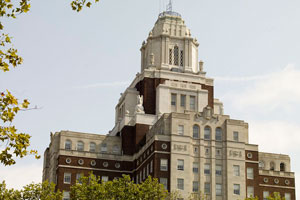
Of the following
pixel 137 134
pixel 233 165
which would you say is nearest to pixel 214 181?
pixel 233 165

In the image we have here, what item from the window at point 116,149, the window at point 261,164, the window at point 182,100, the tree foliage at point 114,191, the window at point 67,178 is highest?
the window at point 182,100

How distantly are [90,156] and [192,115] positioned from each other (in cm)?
2075

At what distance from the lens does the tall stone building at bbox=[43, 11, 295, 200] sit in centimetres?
10169

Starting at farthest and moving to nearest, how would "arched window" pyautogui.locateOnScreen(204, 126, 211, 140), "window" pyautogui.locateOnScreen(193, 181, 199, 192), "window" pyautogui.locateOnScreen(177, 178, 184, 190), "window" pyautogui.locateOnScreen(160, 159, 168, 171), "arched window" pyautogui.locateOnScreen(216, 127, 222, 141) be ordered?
"arched window" pyautogui.locateOnScreen(216, 127, 222, 141), "arched window" pyautogui.locateOnScreen(204, 126, 211, 140), "window" pyautogui.locateOnScreen(193, 181, 199, 192), "window" pyautogui.locateOnScreen(160, 159, 168, 171), "window" pyautogui.locateOnScreen(177, 178, 184, 190)

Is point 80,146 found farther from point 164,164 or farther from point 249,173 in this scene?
point 249,173

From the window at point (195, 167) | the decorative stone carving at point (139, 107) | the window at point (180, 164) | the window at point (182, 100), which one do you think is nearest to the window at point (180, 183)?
the window at point (180, 164)

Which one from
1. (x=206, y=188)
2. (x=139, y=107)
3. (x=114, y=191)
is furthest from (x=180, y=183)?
(x=114, y=191)

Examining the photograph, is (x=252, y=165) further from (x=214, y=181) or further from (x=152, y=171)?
(x=152, y=171)

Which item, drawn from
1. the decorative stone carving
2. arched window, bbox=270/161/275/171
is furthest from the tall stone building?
the decorative stone carving

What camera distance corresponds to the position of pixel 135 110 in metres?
117

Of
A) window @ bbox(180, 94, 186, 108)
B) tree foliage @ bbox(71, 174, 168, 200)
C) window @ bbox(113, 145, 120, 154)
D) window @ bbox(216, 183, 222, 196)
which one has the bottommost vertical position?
tree foliage @ bbox(71, 174, 168, 200)

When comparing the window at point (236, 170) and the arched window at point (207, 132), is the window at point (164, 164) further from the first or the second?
the window at point (236, 170)

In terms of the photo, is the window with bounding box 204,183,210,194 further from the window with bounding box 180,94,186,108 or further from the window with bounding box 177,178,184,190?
the window with bounding box 180,94,186,108

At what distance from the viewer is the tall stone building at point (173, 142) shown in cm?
10169
